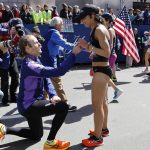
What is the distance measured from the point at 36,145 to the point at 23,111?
590mm

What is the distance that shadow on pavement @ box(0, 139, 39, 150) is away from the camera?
513 centimetres

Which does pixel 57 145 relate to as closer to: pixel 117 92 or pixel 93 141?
pixel 93 141

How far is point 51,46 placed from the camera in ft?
22.1

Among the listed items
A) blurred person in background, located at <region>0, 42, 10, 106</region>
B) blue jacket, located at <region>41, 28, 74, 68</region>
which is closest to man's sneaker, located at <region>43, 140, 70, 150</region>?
blue jacket, located at <region>41, 28, 74, 68</region>

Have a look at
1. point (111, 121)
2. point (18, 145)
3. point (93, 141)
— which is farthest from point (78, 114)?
point (18, 145)

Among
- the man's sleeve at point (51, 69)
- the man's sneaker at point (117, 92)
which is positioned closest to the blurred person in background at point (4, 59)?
the man's sneaker at point (117, 92)

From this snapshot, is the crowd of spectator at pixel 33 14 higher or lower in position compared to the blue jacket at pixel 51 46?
higher

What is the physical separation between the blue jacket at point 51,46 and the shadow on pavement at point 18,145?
6.11ft

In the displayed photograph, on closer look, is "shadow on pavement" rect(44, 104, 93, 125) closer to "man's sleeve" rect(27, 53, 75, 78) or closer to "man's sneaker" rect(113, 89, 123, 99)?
"man's sneaker" rect(113, 89, 123, 99)

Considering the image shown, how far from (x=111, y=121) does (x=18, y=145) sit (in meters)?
1.73

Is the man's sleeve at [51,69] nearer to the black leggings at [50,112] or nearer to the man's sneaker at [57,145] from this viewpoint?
the black leggings at [50,112]

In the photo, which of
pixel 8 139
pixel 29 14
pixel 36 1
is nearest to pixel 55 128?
pixel 8 139

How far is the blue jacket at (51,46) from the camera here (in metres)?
6.59

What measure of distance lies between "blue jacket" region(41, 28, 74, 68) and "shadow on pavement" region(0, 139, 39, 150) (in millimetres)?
1864
